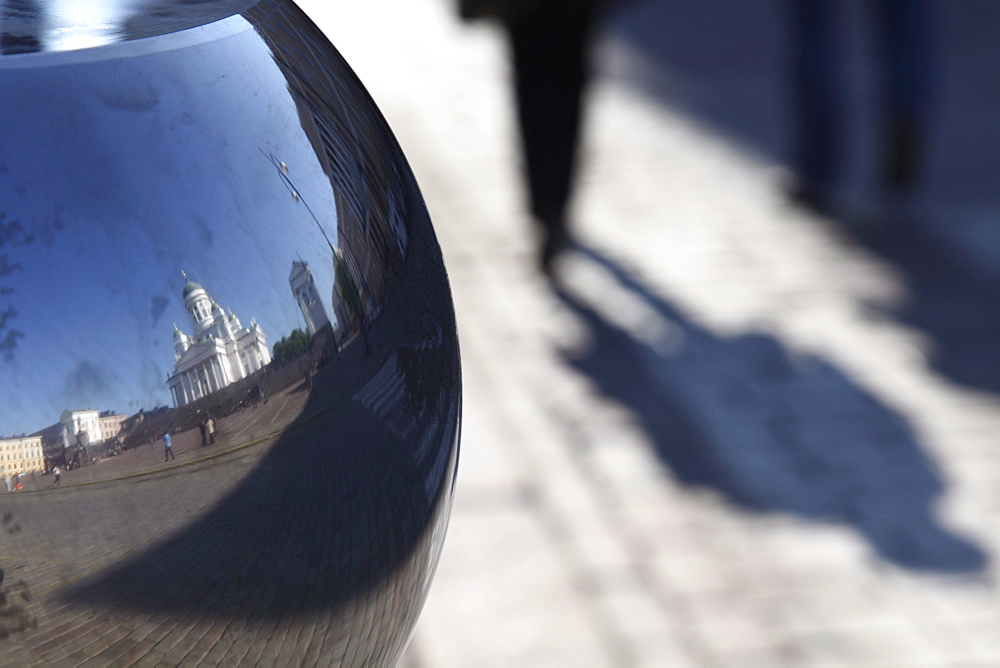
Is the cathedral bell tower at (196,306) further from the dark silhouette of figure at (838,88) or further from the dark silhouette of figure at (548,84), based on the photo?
the dark silhouette of figure at (838,88)

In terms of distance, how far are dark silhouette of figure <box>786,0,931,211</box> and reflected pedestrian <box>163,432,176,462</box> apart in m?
5.62

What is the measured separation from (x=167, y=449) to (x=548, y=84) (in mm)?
4350

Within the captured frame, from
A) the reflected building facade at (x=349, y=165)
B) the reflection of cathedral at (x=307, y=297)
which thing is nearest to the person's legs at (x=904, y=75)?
the reflected building facade at (x=349, y=165)

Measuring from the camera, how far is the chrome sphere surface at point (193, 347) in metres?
0.83

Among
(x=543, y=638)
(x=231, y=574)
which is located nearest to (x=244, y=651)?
(x=231, y=574)

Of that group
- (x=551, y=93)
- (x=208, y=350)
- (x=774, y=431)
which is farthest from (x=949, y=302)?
(x=208, y=350)

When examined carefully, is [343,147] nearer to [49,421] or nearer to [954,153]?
[49,421]

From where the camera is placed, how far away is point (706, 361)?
4906mm

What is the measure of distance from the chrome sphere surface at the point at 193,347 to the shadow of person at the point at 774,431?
3.12 m

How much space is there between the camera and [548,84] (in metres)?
5.02

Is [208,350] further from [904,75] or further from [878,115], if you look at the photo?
[878,115]

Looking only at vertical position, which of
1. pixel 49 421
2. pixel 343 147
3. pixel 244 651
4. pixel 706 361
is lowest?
pixel 706 361

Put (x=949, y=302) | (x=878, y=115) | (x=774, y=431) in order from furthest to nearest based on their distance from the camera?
(x=878, y=115)
(x=949, y=302)
(x=774, y=431)

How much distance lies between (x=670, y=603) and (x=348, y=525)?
268cm
